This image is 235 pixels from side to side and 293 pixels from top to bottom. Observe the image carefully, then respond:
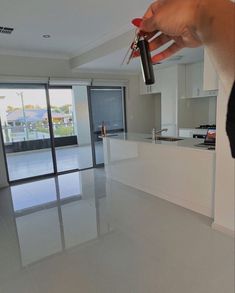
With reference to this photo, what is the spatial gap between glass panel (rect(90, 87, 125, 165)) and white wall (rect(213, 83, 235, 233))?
11.5 ft

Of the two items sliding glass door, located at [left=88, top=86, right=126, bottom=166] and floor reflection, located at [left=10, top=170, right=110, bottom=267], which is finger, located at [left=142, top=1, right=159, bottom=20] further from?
sliding glass door, located at [left=88, top=86, right=126, bottom=166]

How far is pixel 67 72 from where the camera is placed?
4.96 metres

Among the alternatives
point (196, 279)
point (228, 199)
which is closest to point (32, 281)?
point (196, 279)

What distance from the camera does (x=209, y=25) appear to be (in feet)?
1.25

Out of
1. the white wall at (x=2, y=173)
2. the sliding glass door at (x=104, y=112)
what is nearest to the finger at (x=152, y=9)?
the white wall at (x=2, y=173)

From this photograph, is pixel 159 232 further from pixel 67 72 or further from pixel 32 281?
pixel 67 72

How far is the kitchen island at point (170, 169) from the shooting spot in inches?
107

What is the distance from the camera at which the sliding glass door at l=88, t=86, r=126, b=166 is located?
5.50 meters

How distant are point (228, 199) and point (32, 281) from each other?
206 centimetres

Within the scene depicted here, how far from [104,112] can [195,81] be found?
2337mm

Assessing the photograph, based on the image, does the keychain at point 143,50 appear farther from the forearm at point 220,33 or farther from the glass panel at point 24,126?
the glass panel at point 24,126

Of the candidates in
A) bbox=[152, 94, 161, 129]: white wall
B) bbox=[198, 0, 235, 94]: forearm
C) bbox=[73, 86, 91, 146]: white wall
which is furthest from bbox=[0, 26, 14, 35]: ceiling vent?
bbox=[73, 86, 91, 146]: white wall

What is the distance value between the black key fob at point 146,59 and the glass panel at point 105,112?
15.8 feet

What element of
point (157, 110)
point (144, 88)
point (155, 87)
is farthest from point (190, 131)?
point (144, 88)
